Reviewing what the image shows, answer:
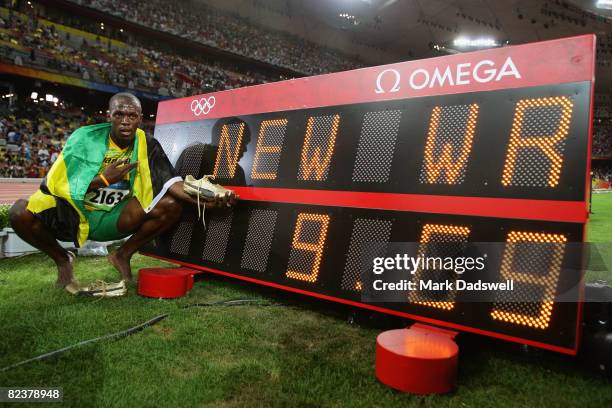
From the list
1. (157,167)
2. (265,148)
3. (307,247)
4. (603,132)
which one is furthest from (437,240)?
(603,132)

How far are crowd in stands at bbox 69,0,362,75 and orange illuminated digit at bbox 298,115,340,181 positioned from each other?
28490 millimetres

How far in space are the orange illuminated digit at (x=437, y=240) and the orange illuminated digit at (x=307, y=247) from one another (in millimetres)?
779

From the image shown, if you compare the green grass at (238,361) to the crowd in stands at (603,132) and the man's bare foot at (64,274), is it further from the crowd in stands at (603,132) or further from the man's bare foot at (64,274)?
the crowd in stands at (603,132)

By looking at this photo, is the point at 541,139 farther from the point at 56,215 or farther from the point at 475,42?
the point at 475,42

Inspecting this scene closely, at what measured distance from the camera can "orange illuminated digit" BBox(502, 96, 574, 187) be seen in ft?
7.52

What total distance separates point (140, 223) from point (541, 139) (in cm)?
347

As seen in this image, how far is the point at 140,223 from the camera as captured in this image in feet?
Answer: 13.4

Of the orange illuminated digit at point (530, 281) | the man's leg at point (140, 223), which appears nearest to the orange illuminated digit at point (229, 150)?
the man's leg at point (140, 223)

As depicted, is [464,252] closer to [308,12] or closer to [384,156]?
[384,156]

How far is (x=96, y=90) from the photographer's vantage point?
23.5 metres

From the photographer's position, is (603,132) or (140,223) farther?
(603,132)

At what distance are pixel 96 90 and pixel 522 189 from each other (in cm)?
2560

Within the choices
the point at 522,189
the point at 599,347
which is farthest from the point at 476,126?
the point at 599,347

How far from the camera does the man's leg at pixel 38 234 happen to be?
11.8 feet
